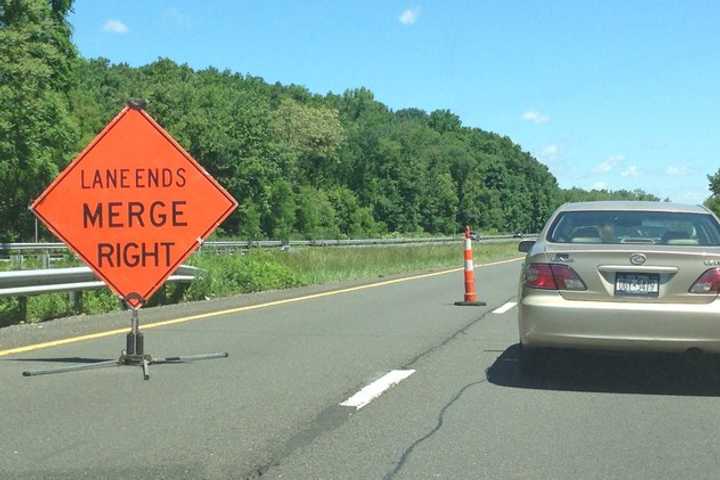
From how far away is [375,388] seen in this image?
25.3ft

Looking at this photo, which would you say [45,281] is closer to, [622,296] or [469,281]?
[469,281]

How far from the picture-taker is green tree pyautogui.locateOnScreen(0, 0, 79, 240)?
36.9 meters

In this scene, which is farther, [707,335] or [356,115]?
[356,115]

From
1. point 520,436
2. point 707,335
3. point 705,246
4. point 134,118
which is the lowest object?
point 520,436

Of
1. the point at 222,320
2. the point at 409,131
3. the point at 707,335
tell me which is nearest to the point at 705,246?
the point at 707,335

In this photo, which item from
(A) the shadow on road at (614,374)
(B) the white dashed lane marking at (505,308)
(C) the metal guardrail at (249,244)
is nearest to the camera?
(A) the shadow on road at (614,374)

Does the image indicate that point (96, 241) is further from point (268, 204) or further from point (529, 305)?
point (268, 204)

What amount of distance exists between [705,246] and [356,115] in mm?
147958

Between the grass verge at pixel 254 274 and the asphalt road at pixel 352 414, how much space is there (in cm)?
315

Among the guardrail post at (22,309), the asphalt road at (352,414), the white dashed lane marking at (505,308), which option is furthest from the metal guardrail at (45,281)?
the white dashed lane marking at (505,308)

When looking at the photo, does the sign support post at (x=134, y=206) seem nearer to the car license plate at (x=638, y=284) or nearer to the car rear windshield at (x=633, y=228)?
the car rear windshield at (x=633, y=228)

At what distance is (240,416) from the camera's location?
21.6 feet

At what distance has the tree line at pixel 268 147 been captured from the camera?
130 ft

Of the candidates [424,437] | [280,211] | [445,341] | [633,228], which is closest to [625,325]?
[633,228]
